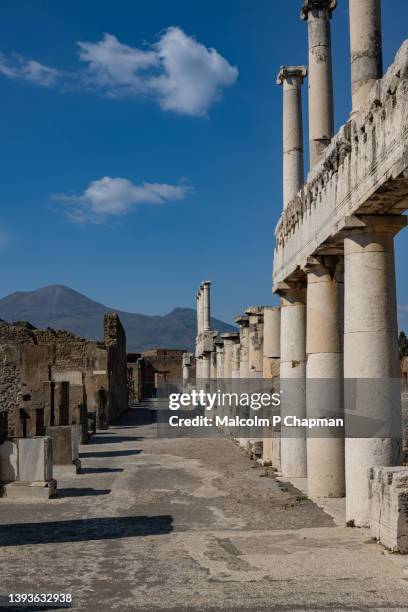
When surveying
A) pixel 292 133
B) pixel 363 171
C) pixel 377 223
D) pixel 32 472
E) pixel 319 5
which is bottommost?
pixel 32 472

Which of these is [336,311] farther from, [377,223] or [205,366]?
[205,366]

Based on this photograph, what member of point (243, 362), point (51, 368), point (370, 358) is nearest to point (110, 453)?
point (243, 362)

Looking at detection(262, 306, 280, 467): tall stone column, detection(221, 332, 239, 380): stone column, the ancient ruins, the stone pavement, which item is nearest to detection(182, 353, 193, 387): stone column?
detection(221, 332, 239, 380): stone column

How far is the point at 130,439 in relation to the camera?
21.7 metres

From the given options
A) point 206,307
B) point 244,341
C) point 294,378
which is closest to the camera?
point 294,378

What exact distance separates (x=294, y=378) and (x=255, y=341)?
4.97 metres

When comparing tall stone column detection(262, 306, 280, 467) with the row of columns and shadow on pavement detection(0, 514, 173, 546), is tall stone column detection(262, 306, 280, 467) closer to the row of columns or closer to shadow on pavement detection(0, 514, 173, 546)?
the row of columns

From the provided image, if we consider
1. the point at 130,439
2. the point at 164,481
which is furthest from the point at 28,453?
the point at 130,439

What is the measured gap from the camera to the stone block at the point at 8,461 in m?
11.2

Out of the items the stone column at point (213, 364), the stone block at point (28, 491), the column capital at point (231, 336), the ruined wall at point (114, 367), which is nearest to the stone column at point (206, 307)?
the ruined wall at point (114, 367)

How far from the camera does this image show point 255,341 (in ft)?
59.7

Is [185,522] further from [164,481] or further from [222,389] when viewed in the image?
[222,389]

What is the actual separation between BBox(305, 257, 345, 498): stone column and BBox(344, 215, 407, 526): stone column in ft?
7.02

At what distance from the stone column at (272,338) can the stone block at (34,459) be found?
5.75m
